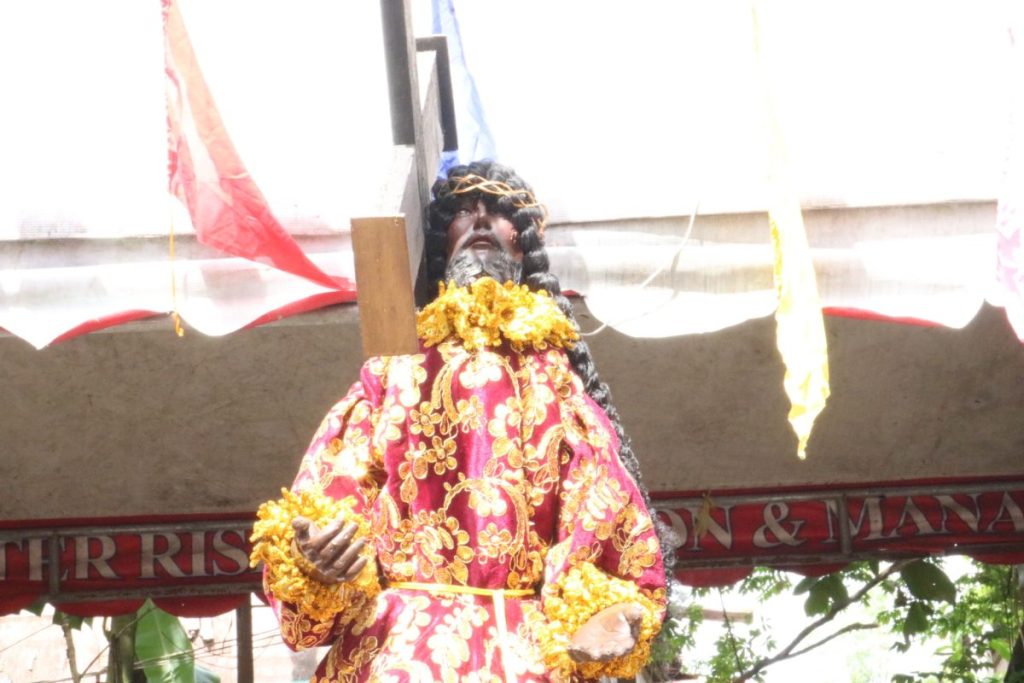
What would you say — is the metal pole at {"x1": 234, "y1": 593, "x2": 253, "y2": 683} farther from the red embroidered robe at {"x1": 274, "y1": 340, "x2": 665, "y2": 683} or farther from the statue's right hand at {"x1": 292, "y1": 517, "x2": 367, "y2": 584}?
the statue's right hand at {"x1": 292, "y1": 517, "x2": 367, "y2": 584}

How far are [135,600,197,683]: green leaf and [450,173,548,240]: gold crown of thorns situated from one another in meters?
4.48

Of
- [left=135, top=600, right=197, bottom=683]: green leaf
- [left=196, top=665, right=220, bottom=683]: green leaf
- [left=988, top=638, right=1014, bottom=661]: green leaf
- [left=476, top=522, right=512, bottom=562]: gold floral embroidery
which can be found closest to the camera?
[left=476, top=522, right=512, bottom=562]: gold floral embroidery

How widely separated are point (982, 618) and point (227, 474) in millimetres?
4660

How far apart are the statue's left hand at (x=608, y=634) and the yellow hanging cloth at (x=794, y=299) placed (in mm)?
537

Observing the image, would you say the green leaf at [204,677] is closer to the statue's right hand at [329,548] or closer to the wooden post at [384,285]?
the statue's right hand at [329,548]

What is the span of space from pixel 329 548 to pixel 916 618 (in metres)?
4.54

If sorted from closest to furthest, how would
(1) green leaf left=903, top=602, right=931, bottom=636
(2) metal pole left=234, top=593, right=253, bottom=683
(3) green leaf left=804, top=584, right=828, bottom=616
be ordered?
1. (3) green leaf left=804, top=584, right=828, bottom=616
2. (1) green leaf left=903, top=602, right=931, bottom=636
3. (2) metal pole left=234, top=593, right=253, bottom=683

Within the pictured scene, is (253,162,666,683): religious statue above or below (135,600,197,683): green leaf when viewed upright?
below

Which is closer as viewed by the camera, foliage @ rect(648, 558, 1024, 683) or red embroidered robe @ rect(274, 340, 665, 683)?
red embroidered robe @ rect(274, 340, 665, 683)

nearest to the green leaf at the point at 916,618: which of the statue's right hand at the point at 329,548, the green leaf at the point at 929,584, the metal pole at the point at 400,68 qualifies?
the green leaf at the point at 929,584

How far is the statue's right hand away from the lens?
280 centimetres

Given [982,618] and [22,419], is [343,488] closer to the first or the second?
[22,419]

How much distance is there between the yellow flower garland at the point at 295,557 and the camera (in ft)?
9.31

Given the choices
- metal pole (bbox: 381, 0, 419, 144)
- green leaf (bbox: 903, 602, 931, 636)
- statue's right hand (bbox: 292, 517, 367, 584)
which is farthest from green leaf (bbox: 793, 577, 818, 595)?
statue's right hand (bbox: 292, 517, 367, 584)
